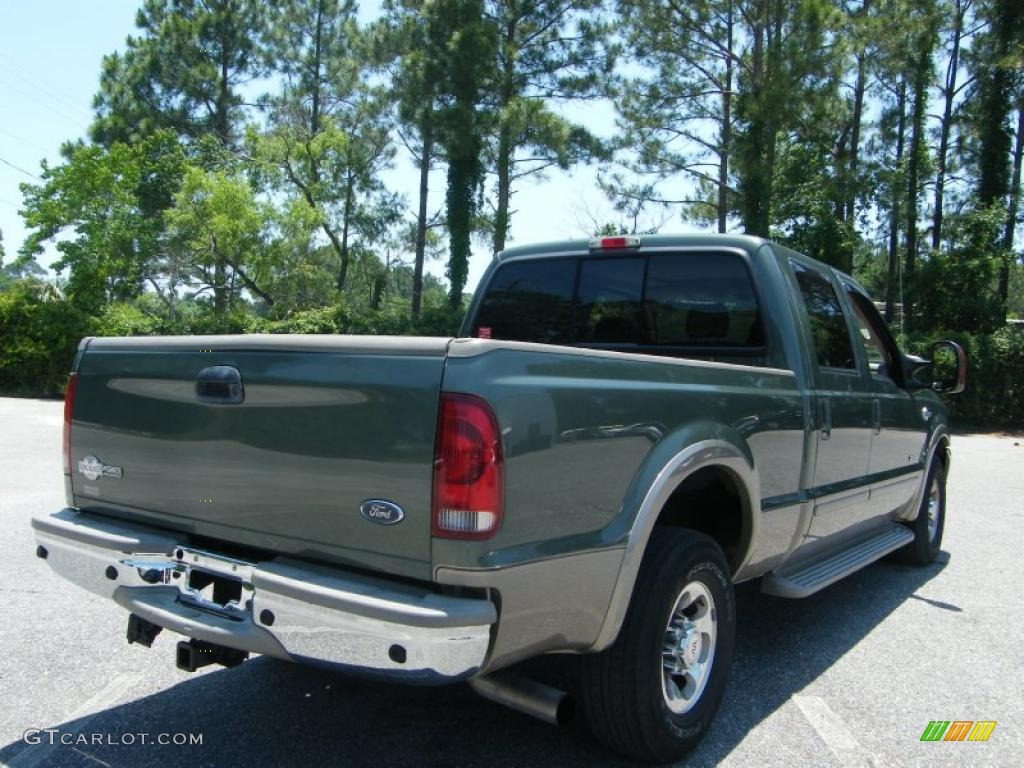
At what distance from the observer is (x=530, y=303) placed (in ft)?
15.4

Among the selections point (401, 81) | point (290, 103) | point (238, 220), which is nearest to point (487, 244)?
point (401, 81)

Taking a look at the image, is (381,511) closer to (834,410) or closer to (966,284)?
(834,410)

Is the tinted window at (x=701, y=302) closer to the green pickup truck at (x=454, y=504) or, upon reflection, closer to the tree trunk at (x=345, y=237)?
the green pickup truck at (x=454, y=504)

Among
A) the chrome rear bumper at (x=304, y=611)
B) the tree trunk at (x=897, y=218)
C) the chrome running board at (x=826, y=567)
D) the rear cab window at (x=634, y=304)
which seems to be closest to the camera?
the chrome rear bumper at (x=304, y=611)

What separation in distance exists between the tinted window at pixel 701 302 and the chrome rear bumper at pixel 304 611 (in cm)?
235

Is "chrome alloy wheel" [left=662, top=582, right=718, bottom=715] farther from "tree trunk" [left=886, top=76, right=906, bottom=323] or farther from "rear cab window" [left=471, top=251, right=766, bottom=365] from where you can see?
"tree trunk" [left=886, top=76, right=906, bottom=323]

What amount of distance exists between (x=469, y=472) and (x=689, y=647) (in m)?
1.34

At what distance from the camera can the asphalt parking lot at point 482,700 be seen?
3.04m

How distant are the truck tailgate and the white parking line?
196cm

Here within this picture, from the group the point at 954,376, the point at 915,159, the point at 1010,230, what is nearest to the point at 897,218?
the point at 915,159

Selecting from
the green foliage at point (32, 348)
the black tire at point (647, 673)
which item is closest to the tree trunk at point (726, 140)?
the green foliage at point (32, 348)

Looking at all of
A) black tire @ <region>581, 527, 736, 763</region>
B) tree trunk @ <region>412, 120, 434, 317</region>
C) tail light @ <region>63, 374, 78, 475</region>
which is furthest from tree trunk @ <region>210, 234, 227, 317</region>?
black tire @ <region>581, 527, 736, 763</region>

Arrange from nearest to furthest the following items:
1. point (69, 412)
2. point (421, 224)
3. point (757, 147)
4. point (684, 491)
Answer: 1. point (69, 412)
2. point (684, 491)
3. point (757, 147)
4. point (421, 224)

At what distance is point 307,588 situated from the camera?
2.32 meters
